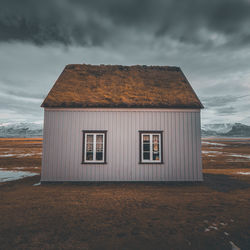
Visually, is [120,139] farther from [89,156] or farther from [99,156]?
[89,156]

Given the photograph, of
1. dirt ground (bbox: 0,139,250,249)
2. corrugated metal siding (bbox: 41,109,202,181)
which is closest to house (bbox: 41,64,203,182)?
corrugated metal siding (bbox: 41,109,202,181)

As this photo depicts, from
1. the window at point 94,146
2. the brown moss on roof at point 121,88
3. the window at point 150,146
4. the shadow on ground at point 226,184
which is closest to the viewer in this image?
the shadow on ground at point 226,184

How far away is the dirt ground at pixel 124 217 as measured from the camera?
4.11m

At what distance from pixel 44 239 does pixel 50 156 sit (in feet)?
20.0

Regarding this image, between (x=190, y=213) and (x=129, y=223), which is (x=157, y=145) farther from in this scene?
(x=129, y=223)

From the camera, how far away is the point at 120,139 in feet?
32.7

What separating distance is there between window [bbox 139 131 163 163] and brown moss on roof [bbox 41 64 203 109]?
1759 mm

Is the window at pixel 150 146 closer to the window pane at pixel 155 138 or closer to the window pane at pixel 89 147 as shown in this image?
the window pane at pixel 155 138

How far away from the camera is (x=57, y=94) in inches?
414

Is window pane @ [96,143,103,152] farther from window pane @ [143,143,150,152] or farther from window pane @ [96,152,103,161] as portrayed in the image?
window pane @ [143,143,150,152]

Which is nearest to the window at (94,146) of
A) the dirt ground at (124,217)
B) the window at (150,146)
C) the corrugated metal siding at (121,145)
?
the corrugated metal siding at (121,145)

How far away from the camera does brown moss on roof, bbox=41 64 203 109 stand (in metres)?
10.0

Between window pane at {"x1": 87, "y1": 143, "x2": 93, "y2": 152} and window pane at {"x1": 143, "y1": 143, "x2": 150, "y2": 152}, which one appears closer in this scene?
window pane at {"x1": 87, "y1": 143, "x2": 93, "y2": 152}

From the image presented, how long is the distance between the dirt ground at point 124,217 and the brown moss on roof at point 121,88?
16.3 feet
